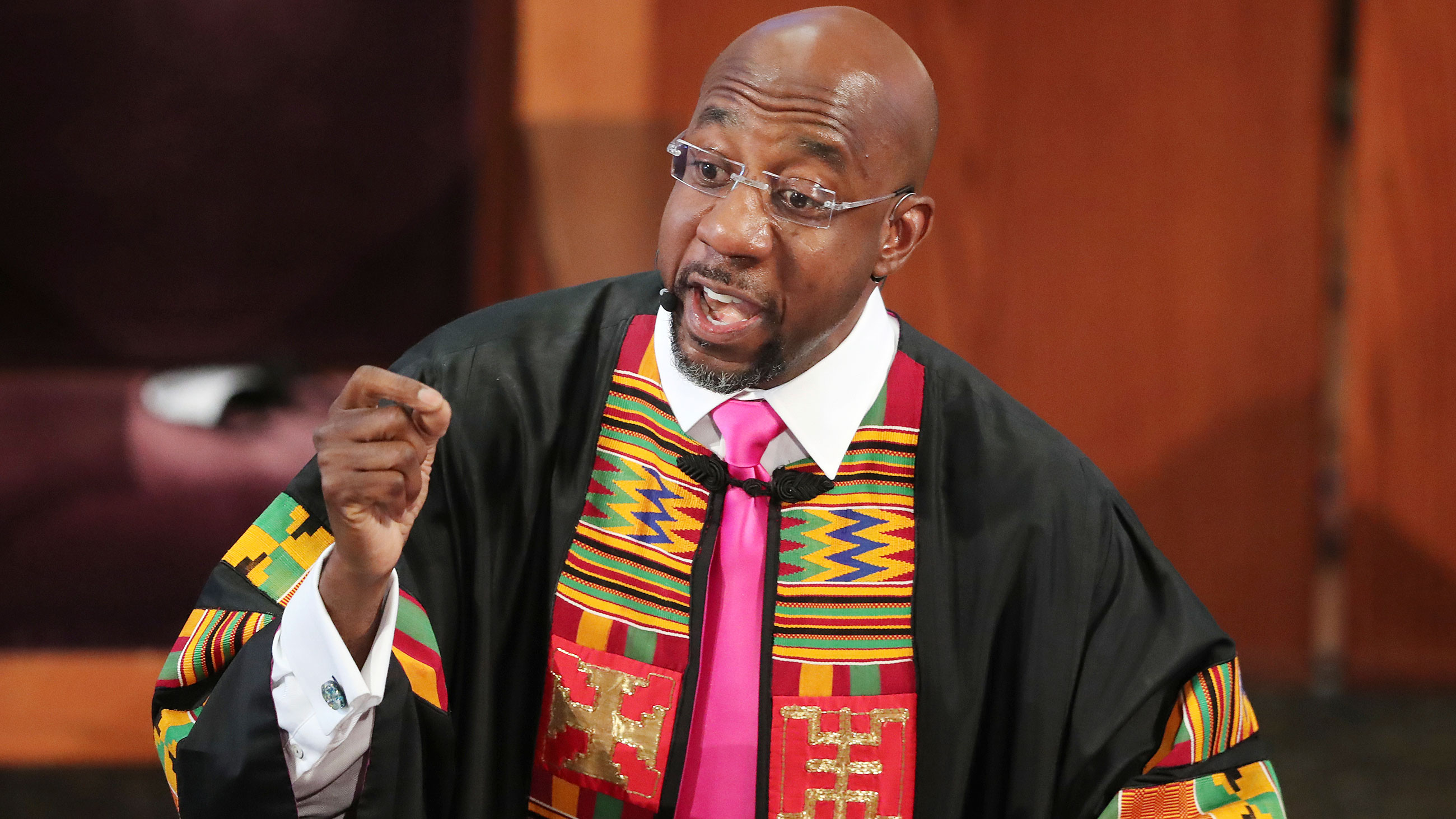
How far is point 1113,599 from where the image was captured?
1.57m

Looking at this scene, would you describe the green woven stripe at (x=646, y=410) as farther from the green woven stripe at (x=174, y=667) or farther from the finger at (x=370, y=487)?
the green woven stripe at (x=174, y=667)

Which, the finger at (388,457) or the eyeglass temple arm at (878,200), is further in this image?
the eyeglass temple arm at (878,200)

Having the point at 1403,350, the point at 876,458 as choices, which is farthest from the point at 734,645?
the point at 1403,350

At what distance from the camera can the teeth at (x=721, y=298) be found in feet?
4.90

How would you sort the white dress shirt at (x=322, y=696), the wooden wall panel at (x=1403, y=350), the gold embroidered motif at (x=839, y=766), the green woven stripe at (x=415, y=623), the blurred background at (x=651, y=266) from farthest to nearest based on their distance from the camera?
the wooden wall panel at (x=1403, y=350)
the blurred background at (x=651, y=266)
the gold embroidered motif at (x=839, y=766)
the green woven stripe at (x=415, y=623)
the white dress shirt at (x=322, y=696)

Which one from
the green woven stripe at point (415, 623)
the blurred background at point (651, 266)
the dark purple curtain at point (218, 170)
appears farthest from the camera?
the dark purple curtain at point (218, 170)

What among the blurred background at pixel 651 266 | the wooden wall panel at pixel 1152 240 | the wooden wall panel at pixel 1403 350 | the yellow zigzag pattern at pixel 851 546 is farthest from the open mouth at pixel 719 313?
the wooden wall panel at pixel 1403 350

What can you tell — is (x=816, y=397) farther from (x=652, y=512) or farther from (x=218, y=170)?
(x=218, y=170)

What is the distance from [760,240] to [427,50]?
191 centimetres

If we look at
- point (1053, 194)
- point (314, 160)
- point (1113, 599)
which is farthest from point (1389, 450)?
point (314, 160)

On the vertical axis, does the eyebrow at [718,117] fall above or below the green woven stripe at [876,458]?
above

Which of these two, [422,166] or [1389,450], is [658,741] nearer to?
[422,166]

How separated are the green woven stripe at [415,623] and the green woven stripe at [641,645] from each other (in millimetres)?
202

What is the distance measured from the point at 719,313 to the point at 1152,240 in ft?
7.57
